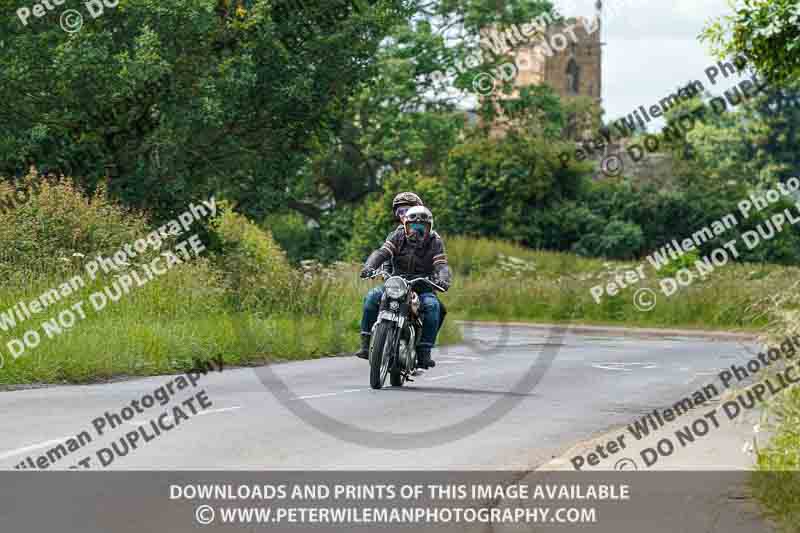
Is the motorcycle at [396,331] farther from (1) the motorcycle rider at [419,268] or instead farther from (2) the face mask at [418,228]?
(2) the face mask at [418,228]

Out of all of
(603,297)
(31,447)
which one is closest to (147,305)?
(31,447)

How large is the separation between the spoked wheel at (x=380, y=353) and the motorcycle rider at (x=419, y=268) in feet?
0.89

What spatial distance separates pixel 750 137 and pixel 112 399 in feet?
264

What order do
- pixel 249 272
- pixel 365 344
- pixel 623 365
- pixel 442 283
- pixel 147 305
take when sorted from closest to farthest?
pixel 442 283 < pixel 365 344 < pixel 147 305 < pixel 623 365 < pixel 249 272

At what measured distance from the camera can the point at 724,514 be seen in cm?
790

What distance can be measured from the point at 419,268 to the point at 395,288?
2.90ft

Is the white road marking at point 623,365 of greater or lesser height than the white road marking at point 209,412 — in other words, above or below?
below

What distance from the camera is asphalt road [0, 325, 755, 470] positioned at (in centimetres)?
1035

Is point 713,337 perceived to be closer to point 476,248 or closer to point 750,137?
point 476,248

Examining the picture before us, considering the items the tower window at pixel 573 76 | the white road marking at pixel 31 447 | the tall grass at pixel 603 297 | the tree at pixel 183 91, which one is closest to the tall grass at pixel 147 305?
the tree at pixel 183 91

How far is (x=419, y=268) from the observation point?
1597cm

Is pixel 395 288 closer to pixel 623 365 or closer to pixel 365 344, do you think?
pixel 365 344

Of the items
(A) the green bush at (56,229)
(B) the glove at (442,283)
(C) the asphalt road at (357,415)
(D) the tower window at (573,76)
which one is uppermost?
(D) the tower window at (573,76)

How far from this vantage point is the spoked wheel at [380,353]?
15.2 metres
